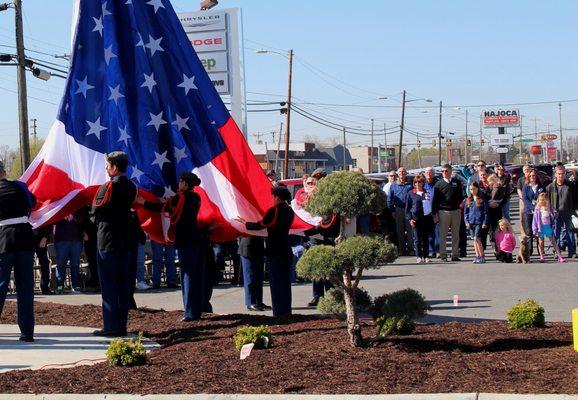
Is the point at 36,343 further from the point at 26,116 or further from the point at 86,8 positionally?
the point at 26,116

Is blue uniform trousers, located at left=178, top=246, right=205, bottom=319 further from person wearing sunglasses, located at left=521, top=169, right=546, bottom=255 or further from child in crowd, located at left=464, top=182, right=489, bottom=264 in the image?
person wearing sunglasses, located at left=521, top=169, right=546, bottom=255

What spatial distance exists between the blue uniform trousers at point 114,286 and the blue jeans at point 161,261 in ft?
21.7

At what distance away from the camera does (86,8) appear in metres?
12.3

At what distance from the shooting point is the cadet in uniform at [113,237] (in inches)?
425

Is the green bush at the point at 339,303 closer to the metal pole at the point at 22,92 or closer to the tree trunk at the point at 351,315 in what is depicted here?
the tree trunk at the point at 351,315

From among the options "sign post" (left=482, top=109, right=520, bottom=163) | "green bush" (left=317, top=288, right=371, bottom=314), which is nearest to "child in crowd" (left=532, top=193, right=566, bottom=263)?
"green bush" (left=317, top=288, right=371, bottom=314)

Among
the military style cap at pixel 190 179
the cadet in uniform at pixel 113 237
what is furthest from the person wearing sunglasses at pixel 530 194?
the cadet in uniform at pixel 113 237

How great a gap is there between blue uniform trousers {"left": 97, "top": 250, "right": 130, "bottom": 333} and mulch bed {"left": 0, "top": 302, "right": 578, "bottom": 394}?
2.26ft

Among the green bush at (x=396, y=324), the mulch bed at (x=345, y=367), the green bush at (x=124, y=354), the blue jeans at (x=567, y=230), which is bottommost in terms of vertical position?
the mulch bed at (x=345, y=367)

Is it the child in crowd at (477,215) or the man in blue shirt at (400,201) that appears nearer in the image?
the child in crowd at (477,215)

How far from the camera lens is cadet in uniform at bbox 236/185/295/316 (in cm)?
1260

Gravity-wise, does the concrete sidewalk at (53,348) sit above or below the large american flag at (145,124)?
below

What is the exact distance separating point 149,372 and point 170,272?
961cm

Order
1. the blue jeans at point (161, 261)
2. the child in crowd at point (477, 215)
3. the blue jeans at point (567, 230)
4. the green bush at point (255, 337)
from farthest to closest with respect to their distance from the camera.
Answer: the blue jeans at point (567, 230)
the child in crowd at point (477, 215)
the blue jeans at point (161, 261)
the green bush at point (255, 337)
